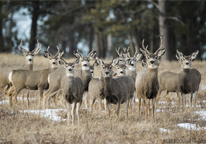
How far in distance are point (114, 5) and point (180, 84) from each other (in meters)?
15.3

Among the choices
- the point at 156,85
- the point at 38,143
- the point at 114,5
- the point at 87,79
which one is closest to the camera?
the point at 38,143

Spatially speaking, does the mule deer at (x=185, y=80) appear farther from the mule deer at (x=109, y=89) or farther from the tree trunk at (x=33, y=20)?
the tree trunk at (x=33, y=20)

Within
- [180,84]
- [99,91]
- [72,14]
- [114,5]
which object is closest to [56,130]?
[99,91]

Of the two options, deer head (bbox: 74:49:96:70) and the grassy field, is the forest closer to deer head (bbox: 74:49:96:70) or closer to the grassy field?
deer head (bbox: 74:49:96:70)

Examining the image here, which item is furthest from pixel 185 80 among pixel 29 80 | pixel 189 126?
pixel 29 80

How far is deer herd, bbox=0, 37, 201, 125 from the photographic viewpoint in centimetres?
860

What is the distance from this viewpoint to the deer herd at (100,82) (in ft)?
28.2

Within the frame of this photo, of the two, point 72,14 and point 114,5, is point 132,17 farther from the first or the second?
point 72,14

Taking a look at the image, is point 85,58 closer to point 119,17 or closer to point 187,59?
point 187,59

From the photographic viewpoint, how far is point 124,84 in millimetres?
9391

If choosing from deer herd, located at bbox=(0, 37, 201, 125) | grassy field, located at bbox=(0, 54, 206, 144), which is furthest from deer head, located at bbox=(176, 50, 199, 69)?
grassy field, located at bbox=(0, 54, 206, 144)

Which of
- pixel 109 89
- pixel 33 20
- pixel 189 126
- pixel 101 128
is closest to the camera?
pixel 101 128

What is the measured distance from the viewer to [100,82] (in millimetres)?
8797

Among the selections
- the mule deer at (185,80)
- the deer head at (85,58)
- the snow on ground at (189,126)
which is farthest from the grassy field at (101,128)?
the deer head at (85,58)
